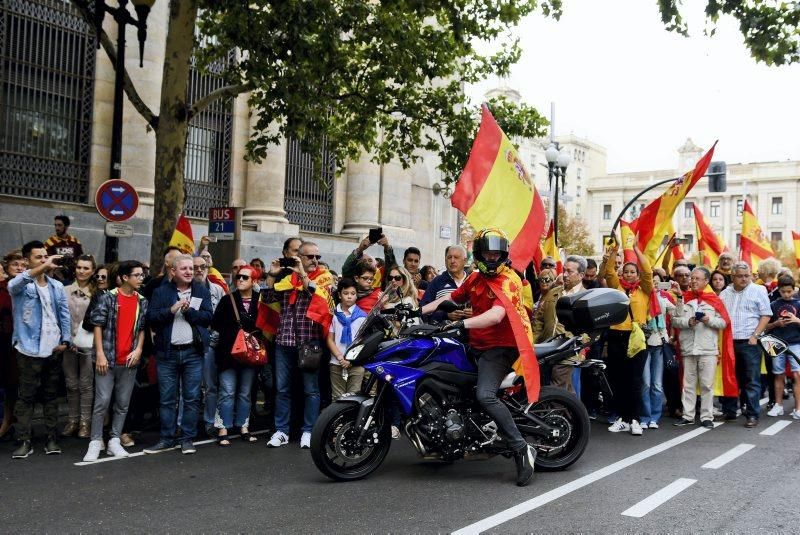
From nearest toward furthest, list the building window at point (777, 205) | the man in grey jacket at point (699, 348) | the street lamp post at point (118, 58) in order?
the man in grey jacket at point (699, 348), the street lamp post at point (118, 58), the building window at point (777, 205)

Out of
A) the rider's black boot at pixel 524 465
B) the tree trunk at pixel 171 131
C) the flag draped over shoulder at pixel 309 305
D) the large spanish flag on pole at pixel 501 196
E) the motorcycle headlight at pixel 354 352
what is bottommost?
the rider's black boot at pixel 524 465

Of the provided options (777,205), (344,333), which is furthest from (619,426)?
(777,205)

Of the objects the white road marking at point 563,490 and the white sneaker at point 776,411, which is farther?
the white sneaker at point 776,411

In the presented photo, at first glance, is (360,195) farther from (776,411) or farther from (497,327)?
(497,327)

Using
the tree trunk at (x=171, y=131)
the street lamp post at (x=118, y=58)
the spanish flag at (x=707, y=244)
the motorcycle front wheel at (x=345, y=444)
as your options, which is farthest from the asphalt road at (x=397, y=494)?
the spanish flag at (x=707, y=244)

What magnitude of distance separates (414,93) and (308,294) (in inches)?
271

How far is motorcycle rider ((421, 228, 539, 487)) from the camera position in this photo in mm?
6359

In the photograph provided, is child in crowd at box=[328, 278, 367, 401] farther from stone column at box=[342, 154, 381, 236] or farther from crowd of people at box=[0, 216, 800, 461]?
stone column at box=[342, 154, 381, 236]

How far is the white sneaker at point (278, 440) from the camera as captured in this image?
Result: 7.88 meters

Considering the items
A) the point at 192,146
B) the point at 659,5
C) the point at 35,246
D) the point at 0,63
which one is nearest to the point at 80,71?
the point at 0,63

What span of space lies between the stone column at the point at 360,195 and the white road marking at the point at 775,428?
13436 mm

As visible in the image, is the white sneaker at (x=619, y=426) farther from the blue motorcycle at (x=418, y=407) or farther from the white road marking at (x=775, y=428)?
the blue motorcycle at (x=418, y=407)

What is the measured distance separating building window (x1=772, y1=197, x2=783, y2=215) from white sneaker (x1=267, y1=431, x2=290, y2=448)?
3771 inches

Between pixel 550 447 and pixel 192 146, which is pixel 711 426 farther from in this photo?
pixel 192 146
